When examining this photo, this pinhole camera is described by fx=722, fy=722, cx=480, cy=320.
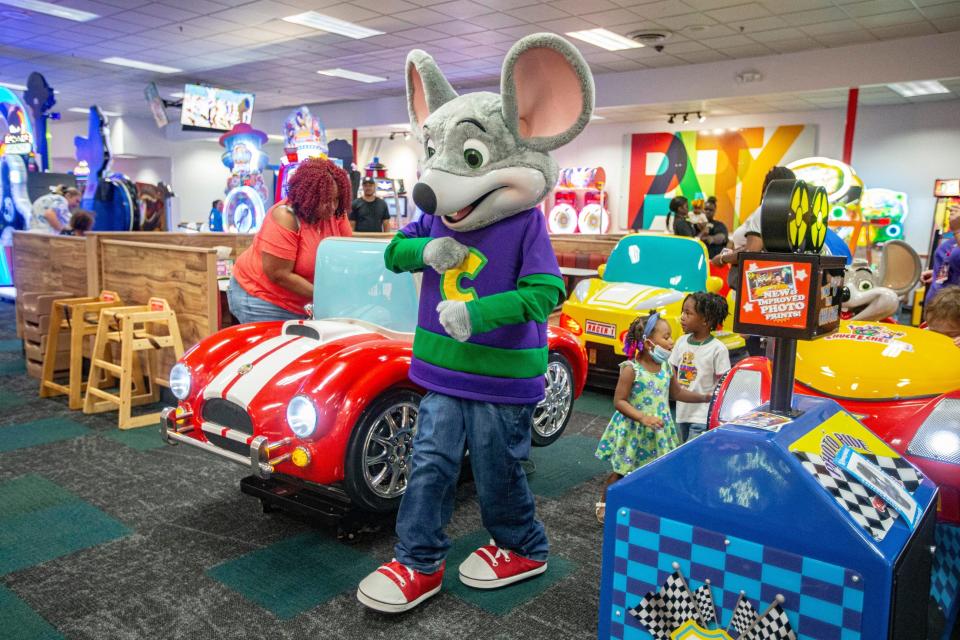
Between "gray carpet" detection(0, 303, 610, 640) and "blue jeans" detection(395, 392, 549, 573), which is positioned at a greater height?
"blue jeans" detection(395, 392, 549, 573)

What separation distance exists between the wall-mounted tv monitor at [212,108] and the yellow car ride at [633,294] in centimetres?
927

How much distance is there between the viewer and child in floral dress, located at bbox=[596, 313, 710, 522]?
291 cm

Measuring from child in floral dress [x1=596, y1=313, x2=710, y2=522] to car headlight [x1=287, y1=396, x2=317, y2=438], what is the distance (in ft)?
3.87

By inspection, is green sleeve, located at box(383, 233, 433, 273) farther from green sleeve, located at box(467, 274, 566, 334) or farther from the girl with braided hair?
the girl with braided hair

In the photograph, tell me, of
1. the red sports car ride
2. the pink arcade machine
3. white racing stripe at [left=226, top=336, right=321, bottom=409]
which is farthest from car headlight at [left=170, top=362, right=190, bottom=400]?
the pink arcade machine

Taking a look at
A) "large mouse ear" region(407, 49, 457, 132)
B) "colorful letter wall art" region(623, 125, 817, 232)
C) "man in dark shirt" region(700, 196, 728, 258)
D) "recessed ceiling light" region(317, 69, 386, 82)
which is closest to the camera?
"large mouse ear" region(407, 49, 457, 132)

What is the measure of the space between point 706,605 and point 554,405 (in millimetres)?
2349

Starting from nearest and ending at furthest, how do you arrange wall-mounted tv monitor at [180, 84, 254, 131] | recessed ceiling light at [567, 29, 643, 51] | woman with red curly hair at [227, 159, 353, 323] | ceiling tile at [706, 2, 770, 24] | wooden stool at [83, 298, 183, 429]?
woman with red curly hair at [227, 159, 353, 323], wooden stool at [83, 298, 183, 429], ceiling tile at [706, 2, 770, 24], recessed ceiling light at [567, 29, 643, 51], wall-mounted tv monitor at [180, 84, 254, 131]

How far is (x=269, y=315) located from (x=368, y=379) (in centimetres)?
109

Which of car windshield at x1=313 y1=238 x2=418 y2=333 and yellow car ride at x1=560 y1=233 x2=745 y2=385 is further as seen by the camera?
yellow car ride at x1=560 y1=233 x2=745 y2=385

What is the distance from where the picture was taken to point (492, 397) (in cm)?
228

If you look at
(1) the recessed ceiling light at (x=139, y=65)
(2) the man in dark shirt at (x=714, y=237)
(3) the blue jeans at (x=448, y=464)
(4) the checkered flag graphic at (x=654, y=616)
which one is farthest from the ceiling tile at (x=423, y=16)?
(4) the checkered flag graphic at (x=654, y=616)

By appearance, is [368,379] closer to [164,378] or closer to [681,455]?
[681,455]

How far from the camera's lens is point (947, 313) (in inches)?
112
